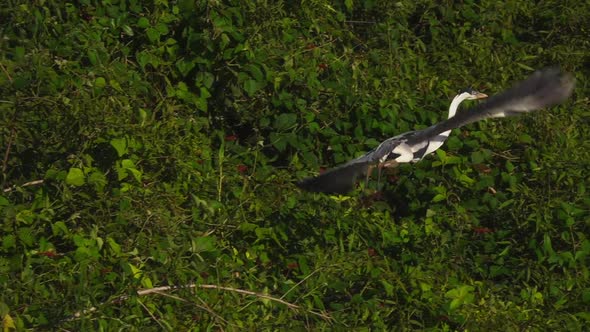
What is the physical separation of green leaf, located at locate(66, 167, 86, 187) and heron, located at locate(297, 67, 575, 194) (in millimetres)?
987

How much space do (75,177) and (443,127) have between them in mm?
1462

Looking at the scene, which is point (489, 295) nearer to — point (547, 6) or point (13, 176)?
point (13, 176)

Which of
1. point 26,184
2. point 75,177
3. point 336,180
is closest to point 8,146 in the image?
point 26,184

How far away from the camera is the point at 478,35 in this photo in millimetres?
7082

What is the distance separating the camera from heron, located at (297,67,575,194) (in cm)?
461

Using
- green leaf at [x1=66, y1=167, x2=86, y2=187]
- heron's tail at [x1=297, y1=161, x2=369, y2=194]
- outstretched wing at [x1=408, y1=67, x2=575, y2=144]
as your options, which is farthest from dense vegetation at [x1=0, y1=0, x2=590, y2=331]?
outstretched wing at [x1=408, y1=67, x2=575, y2=144]

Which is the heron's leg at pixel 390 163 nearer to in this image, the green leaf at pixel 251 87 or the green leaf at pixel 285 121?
the green leaf at pixel 285 121

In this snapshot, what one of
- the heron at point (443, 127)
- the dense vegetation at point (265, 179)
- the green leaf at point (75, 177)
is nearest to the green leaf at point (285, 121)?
the dense vegetation at point (265, 179)

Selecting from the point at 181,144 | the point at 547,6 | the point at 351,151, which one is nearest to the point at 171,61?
the point at 181,144

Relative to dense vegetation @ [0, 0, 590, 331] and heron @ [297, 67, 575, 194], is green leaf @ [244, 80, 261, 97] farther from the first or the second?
heron @ [297, 67, 575, 194]

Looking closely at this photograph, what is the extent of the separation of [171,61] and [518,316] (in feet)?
6.62

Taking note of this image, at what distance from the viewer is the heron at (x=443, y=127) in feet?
15.1

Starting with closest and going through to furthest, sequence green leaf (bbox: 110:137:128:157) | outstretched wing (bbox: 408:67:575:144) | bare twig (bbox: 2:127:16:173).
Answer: outstretched wing (bbox: 408:67:575:144) → bare twig (bbox: 2:127:16:173) → green leaf (bbox: 110:137:128:157)

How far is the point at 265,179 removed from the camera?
565 cm
